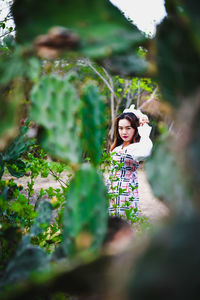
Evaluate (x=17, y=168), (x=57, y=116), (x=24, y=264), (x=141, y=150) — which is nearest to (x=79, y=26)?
(x=57, y=116)

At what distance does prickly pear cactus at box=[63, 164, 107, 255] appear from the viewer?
0.57m

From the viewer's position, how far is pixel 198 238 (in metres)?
0.36

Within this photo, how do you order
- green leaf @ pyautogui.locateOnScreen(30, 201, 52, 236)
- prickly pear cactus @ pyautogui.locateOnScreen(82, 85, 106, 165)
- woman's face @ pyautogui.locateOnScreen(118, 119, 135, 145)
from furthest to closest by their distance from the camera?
1. woman's face @ pyautogui.locateOnScreen(118, 119, 135, 145)
2. green leaf @ pyautogui.locateOnScreen(30, 201, 52, 236)
3. prickly pear cactus @ pyautogui.locateOnScreen(82, 85, 106, 165)

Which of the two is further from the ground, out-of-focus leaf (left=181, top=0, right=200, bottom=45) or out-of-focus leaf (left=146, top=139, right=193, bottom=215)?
out-of-focus leaf (left=181, top=0, right=200, bottom=45)

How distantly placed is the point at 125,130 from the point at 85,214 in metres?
2.52

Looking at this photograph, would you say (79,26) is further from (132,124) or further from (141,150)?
(132,124)

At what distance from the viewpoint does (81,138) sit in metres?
0.71

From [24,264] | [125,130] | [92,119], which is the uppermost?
[125,130]

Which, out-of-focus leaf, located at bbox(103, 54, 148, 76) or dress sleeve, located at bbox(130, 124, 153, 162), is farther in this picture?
dress sleeve, located at bbox(130, 124, 153, 162)

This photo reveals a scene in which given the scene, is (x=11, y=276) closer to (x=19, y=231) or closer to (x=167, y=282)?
(x=19, y=231)

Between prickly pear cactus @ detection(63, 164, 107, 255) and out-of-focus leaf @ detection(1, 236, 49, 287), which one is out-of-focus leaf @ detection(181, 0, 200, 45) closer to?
prickly pear cactus @ detection(63, 164, 107, 255)

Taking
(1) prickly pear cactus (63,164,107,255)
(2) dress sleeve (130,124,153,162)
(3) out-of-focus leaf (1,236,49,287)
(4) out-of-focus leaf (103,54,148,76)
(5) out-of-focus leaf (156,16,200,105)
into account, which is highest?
(2) dress sleeve (130,124,153,162)

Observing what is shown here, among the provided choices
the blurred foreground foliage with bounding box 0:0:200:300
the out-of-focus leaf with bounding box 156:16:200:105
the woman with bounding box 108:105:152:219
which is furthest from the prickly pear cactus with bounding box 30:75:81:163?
the woman with bounding box 108:105:152:219

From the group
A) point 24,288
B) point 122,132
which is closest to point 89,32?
point 24,288
